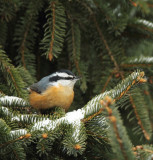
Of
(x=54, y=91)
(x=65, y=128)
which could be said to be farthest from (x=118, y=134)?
(x=54, y=91)

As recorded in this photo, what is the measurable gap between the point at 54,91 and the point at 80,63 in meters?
0.44

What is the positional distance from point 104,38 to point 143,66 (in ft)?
1.94

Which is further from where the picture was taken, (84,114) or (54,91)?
(54,91)

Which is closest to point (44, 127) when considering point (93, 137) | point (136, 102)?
point (93, 137)

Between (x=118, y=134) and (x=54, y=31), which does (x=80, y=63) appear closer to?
(x=54, y=31)

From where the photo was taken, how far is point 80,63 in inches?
120

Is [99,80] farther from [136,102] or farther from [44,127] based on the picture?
[44,127]

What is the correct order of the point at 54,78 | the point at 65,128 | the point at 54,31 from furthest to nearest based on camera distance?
the point at 54,78 → the point at 54,31 → the point at 65,128

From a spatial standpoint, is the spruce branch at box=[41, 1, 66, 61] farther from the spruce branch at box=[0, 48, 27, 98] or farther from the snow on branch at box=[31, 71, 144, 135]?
the snow on branch at box=[31, 71, 144, 135]

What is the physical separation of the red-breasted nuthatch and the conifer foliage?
96 millimetres

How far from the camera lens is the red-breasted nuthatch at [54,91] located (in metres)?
2.79

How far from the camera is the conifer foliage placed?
176 centimetres

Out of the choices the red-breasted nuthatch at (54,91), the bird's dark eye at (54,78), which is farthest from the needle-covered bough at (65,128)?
the bird's dark eye at (54,78)

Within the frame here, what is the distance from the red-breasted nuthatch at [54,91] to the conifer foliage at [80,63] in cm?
10
